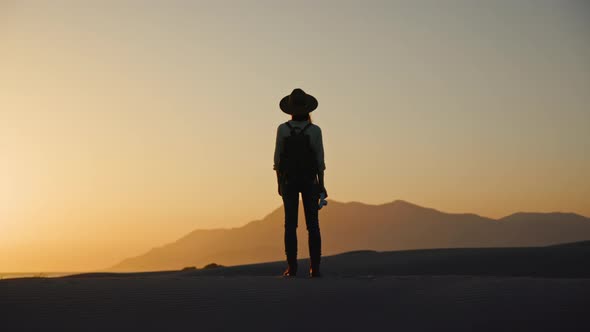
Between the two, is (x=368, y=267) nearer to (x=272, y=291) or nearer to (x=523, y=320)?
(x=272, y=291)

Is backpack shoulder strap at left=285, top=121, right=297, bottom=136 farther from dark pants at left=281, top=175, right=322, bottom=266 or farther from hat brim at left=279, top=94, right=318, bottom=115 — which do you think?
dark pants at left=281, top=175, right=322, bottom=266

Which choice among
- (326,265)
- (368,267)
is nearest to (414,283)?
(368,267)

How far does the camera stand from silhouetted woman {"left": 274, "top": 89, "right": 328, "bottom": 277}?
10.0m

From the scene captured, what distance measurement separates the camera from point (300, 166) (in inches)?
394

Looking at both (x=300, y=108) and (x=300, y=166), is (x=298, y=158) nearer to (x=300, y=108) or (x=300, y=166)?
(x=300, y=166)

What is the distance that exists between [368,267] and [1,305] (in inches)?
435

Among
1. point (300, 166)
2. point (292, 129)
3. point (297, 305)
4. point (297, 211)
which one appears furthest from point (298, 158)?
point (297, 305)

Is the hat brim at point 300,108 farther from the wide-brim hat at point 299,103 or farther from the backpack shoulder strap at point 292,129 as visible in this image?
the backpack shoulder strap at point 292,129

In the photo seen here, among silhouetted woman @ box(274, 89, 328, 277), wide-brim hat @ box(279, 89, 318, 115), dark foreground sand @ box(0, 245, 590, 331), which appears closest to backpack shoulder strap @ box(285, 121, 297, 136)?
silhouetted woman @ box(274, 89, 328, 277)

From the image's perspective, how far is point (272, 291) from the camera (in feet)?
25.1

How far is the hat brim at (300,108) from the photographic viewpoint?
10.2 metres

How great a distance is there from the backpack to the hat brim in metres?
0.21

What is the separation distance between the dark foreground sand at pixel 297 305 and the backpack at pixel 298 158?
5.53 ft

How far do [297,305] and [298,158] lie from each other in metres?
3.28
